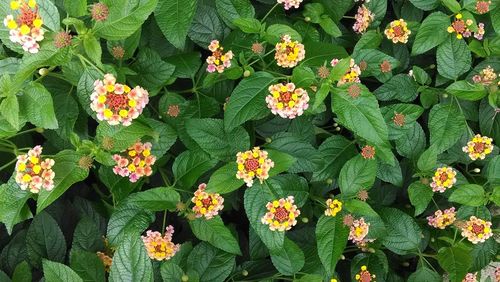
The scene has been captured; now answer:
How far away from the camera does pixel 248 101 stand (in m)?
1.29

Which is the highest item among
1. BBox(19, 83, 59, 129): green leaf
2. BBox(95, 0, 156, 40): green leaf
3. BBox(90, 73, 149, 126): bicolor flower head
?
BBox(95, 0, 156, 40): green leaf

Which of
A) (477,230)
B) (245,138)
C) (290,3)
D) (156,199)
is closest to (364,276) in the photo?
(477,230)

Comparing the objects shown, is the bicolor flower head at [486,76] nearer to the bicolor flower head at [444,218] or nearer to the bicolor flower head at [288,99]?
the bicolor flower head at [444,218]

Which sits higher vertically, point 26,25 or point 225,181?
point 26,25

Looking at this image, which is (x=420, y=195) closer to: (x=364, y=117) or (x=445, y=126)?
(x=445, y=126)

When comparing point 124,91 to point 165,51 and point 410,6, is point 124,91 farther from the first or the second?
point 410,6

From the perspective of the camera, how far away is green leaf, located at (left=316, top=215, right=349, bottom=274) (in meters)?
1.35

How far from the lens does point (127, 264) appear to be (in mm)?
1130

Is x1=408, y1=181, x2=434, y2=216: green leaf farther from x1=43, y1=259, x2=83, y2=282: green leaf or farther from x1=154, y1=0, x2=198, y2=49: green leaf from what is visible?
x1=43, y1=259, x2=83, y2=282: green leaf

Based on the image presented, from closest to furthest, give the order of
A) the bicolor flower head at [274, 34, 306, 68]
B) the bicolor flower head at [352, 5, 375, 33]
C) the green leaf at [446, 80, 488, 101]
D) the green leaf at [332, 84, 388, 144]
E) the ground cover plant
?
the ground cover plant
the green leaf at [332, 84, 388, 144]
the bicolor flower head at [274, 34, 306, 68]
the green leaf at [446, 80, 488, 101]
the bicolor flower head at [352, 5, 375, 33]

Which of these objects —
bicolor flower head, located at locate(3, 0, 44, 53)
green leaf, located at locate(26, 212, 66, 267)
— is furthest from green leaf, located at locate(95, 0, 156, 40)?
green leaf, located at locate(26, 212, 66, 267)

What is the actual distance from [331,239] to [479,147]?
0.55m

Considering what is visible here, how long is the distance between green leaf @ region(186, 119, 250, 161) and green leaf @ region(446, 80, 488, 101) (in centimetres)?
62

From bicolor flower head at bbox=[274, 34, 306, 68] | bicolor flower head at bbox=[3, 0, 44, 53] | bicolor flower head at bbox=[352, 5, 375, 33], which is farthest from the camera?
bicolor flower head at bbox=[352, 5, 375, 33]
